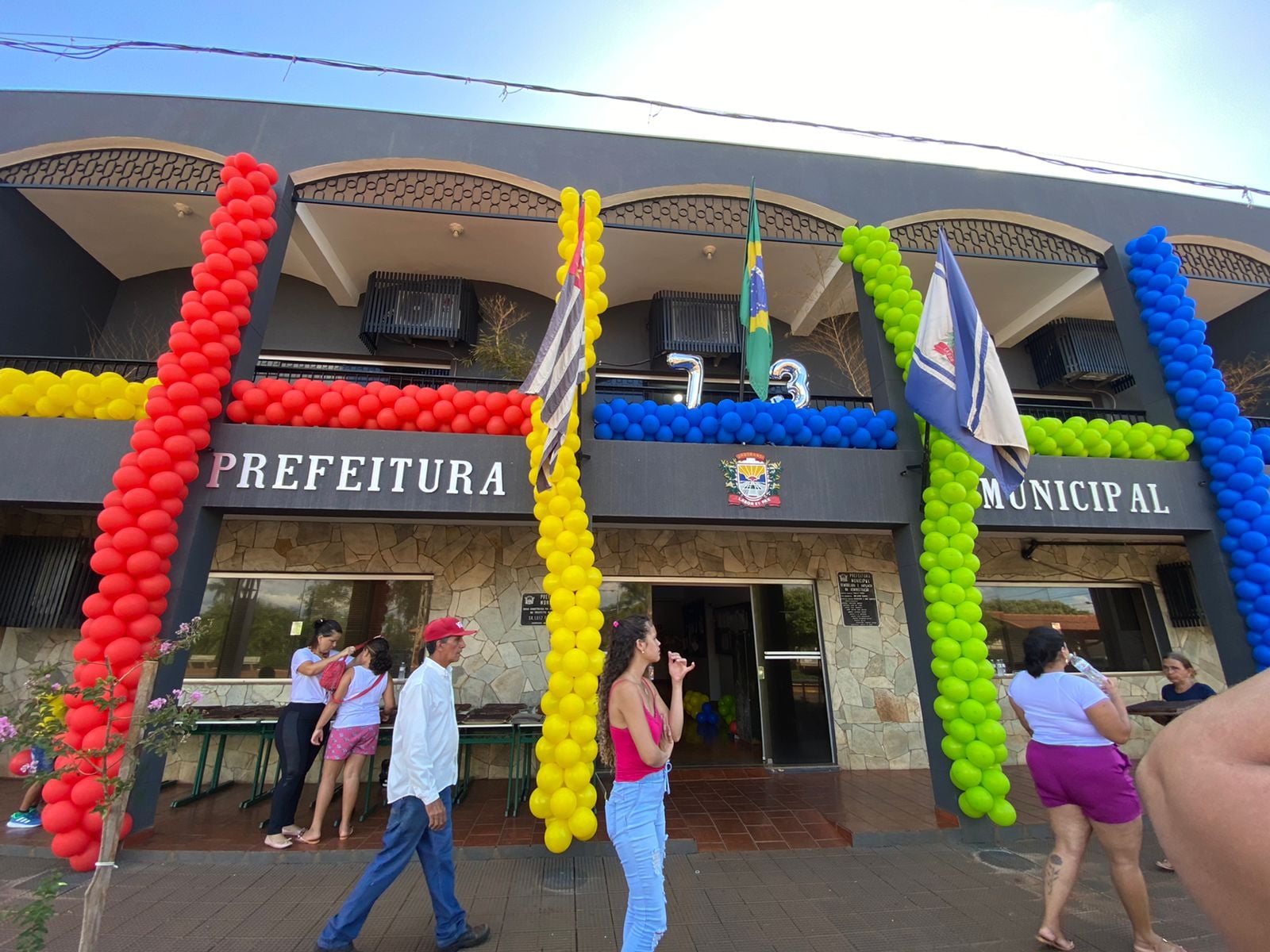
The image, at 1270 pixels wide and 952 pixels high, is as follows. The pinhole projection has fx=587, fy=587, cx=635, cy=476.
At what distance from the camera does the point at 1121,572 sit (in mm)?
9016

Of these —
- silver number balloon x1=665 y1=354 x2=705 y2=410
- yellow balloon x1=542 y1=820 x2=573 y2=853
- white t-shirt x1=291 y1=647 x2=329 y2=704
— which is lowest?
yellow balloon x1=542 y1=820 x2=573 y2=853

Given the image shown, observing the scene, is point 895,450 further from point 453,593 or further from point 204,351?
point 204,351

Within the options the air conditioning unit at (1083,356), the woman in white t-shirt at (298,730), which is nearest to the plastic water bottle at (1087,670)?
the woman in white t-shirt at (298,730)

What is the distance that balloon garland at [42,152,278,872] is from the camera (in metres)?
4.38

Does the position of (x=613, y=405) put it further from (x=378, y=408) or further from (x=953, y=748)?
(x=953, y=748)

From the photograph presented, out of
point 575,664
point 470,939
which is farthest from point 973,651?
point 470,939

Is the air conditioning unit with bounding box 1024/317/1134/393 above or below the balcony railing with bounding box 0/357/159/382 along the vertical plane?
above

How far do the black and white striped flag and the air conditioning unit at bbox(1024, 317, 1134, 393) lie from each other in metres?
8.59

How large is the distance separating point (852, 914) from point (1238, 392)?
33.3 feet

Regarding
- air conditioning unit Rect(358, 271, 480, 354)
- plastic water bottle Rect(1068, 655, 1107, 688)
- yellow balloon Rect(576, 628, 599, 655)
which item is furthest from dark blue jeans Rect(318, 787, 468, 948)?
air conditioning unit Rect(358, 271, 480, 354)

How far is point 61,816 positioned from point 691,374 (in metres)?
6.73

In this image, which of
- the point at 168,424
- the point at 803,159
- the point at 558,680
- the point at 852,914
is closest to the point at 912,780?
the point at 852,914

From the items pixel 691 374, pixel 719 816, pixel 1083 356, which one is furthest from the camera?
pixel 1083 356

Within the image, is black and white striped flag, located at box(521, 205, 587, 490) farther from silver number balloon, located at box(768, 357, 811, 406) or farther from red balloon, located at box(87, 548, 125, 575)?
red balloon, located at box(87, 548, 125, 575)
